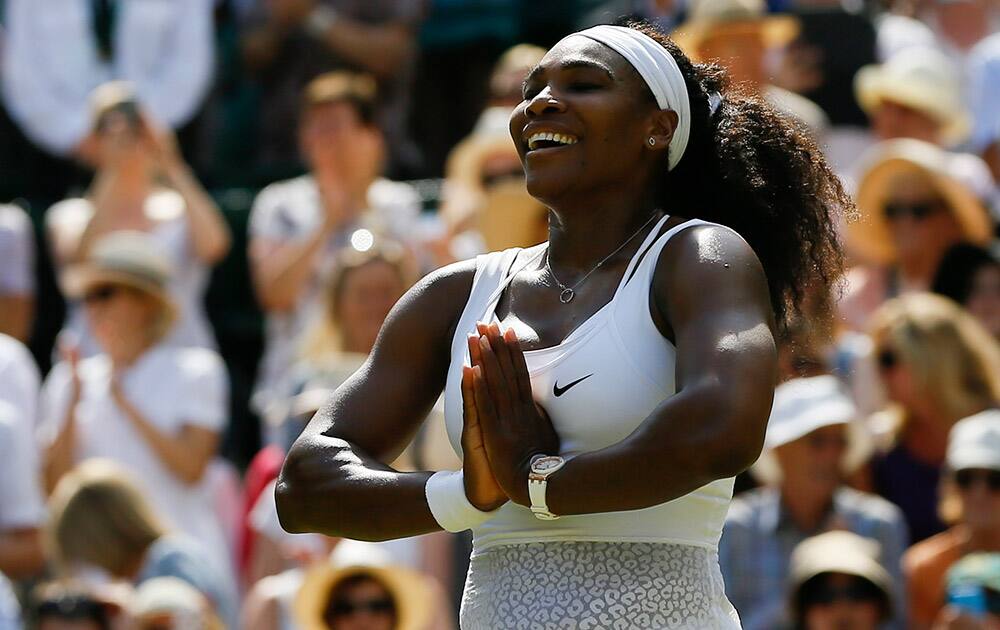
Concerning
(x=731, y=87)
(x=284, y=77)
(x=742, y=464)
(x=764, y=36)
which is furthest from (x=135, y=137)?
(x=742, y=464)

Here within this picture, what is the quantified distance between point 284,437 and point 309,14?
3277 mm

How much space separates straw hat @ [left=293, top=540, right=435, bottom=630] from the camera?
5754 mm

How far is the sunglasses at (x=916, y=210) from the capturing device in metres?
7.51

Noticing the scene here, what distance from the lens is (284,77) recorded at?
→ 31.2 ft

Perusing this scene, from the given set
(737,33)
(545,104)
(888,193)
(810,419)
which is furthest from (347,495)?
(737,33)

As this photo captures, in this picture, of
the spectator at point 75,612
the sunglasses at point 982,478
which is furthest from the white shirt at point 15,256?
the sunglasses at point 982,478

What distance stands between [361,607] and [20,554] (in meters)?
1.53

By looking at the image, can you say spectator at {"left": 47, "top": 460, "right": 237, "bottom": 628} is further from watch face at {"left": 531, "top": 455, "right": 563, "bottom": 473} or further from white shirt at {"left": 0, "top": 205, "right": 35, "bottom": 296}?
watch face at {"left": 531, "top": 455, "right": 563, "bottom": 473}

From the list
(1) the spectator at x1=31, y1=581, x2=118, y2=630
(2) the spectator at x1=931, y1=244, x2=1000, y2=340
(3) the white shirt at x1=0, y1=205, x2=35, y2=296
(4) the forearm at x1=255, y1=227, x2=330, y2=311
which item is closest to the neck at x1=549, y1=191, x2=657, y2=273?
(1) the spectator at x1=31, y1=581, x2=118, y2=630

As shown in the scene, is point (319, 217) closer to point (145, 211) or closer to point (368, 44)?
point (145, 211)

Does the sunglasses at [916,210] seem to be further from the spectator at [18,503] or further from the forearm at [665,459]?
the forearm at [665,459]

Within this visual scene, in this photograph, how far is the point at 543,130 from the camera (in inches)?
116

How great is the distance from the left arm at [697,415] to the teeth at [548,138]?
28cm

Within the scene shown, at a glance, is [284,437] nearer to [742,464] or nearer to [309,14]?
[309,14]
